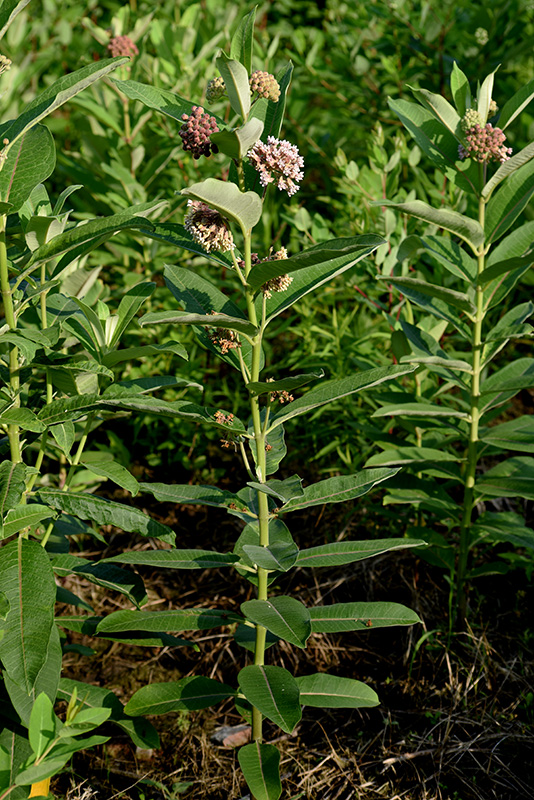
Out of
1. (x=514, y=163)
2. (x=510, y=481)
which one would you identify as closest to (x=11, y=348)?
(x=514, y=163)

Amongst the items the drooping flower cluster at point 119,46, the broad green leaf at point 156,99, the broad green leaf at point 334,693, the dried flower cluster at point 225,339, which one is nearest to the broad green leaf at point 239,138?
the broad green leaf at point 156,99

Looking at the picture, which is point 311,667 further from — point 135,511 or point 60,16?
point 60,16

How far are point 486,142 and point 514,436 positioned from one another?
2.70ft

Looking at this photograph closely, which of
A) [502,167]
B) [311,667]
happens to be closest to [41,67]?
[502,167]

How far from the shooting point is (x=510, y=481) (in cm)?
216

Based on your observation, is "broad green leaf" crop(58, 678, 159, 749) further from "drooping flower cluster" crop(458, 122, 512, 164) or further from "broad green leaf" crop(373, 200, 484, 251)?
"drooping flower cluster" crop(458, 122, 512, 164)

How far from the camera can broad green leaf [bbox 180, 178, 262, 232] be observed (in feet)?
4.38

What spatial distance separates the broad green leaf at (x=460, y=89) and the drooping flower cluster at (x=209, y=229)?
3.05ft

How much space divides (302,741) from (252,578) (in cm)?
61

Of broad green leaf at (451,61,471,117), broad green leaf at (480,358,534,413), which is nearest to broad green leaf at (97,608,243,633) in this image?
broad green leaf at (480,358,534,413)

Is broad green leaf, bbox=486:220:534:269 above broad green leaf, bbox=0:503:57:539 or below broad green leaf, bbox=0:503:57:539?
above

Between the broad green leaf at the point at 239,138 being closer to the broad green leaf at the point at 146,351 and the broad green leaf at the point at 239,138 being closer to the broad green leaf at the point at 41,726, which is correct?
the broad green leaf at the point at 146,351

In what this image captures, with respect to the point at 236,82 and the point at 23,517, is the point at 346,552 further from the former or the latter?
the point at 236,82

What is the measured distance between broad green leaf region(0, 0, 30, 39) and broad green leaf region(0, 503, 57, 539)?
39.9 inches
